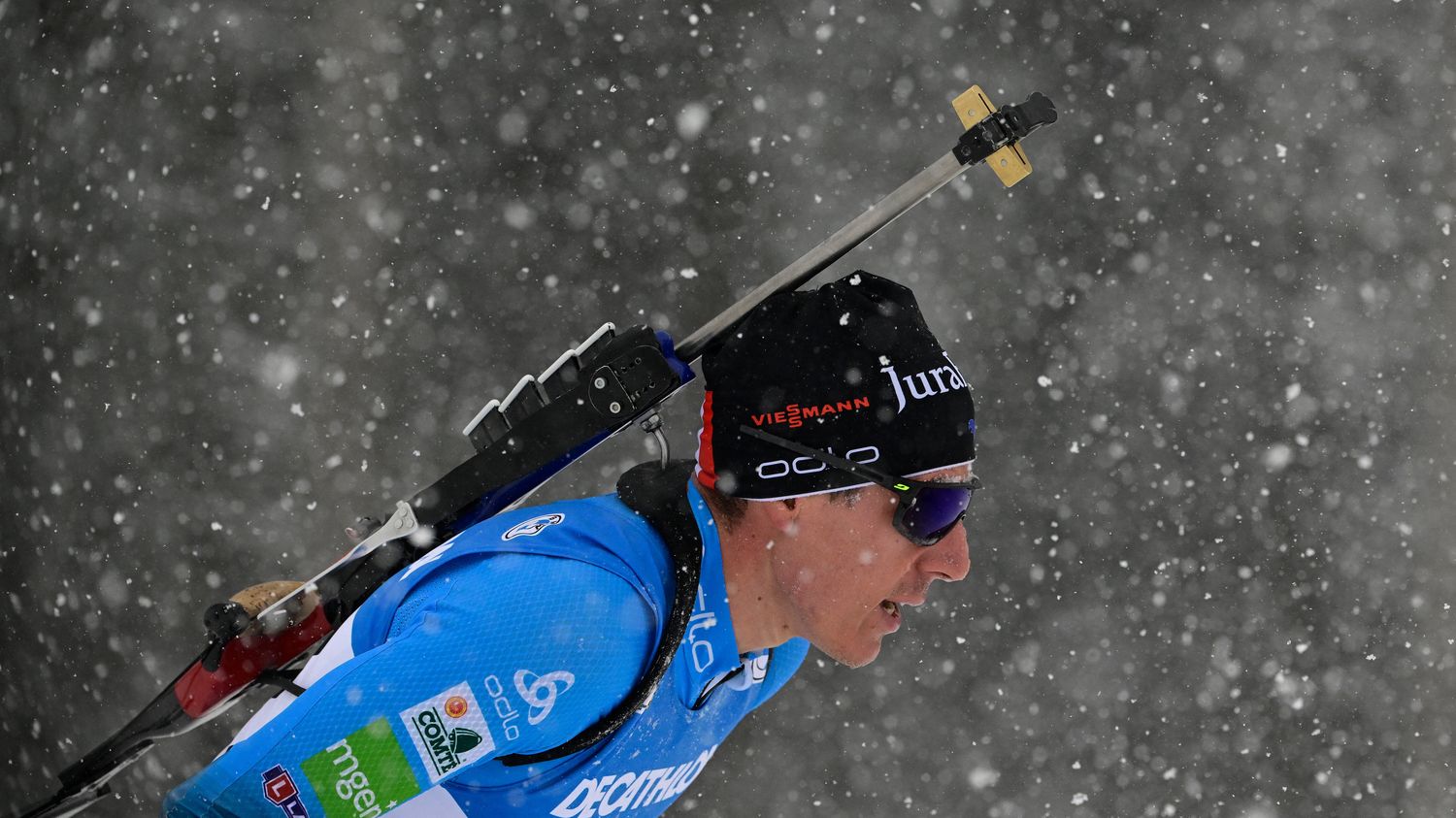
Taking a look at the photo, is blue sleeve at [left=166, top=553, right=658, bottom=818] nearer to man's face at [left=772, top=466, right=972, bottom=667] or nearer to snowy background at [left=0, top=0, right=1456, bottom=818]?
man's face at [left=772, top=466, right=972, bottom=667]

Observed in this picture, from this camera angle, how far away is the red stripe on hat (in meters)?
1.46

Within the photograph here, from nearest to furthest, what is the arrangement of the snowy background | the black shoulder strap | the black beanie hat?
the black shoulder strap → the black beanie hat → the snowy background

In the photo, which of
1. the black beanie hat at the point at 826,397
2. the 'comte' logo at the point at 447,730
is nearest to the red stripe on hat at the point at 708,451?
the black beanie hat at the point at 826,397

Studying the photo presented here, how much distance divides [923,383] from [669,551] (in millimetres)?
381

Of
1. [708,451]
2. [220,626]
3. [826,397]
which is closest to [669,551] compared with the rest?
[708,451]

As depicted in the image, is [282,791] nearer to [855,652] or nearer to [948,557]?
[855,652]

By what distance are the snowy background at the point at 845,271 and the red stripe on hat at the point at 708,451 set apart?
114 centimetres

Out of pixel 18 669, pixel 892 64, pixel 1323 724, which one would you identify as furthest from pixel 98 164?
pixel 1323 724

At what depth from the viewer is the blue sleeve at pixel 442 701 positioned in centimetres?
108

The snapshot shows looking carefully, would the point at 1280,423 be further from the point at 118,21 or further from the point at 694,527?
the point at 118,21

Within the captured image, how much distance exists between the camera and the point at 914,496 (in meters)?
1.44

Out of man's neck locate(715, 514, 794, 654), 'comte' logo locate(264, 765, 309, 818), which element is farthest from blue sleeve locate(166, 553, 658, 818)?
man's neck locate(715, 514, 794, 654)

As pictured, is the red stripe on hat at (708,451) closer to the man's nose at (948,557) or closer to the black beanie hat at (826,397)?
the black beanie hat at (826,397)

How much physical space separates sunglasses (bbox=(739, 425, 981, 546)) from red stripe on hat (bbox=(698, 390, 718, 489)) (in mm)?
→ 59
